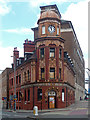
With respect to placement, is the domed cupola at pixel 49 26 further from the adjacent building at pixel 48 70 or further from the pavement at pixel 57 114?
the pavement at pixel 57 114

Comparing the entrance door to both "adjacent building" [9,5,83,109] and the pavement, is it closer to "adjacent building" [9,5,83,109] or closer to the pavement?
"adjacent building" [9,5,83,109]

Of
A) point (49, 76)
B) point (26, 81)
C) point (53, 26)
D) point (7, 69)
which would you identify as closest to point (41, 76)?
point (49, 76)

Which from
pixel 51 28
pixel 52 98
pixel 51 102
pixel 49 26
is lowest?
pixel 51 102

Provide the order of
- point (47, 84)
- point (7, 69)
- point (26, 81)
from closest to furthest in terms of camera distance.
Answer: point (47, 84) < point (26, 81) < point (7, 69)

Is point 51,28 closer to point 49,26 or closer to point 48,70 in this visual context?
point 49,26

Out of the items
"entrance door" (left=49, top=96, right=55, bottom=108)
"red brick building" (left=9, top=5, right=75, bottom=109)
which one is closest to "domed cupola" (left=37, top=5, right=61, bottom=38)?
"red brick building" (left=9, top=5, right=75, bottom=109)

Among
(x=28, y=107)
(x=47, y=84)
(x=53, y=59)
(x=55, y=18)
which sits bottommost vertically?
(x=28, y=107)

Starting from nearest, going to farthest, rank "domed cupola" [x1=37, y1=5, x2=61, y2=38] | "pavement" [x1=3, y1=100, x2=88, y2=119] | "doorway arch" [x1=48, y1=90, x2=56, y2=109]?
"pavement" [x1=3, y1=100, x2=88, y2=119], "doorway arch" [x1=48, y1=90, x2=56, y2=109], "domed cupola" [x1=37, y1=5, x2=61, y2=38]

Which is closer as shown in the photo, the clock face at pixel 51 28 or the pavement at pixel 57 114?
the pavement at pixel 57 114

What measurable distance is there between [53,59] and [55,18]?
7440 millimetres

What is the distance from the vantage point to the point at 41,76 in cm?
4556

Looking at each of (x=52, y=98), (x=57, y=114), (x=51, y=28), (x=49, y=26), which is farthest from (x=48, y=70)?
(x=57, y=114)

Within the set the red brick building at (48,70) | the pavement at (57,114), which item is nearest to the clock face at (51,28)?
the red brick building at (48,70)

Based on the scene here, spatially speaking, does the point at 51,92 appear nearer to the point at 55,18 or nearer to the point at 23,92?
the point at 23,92
